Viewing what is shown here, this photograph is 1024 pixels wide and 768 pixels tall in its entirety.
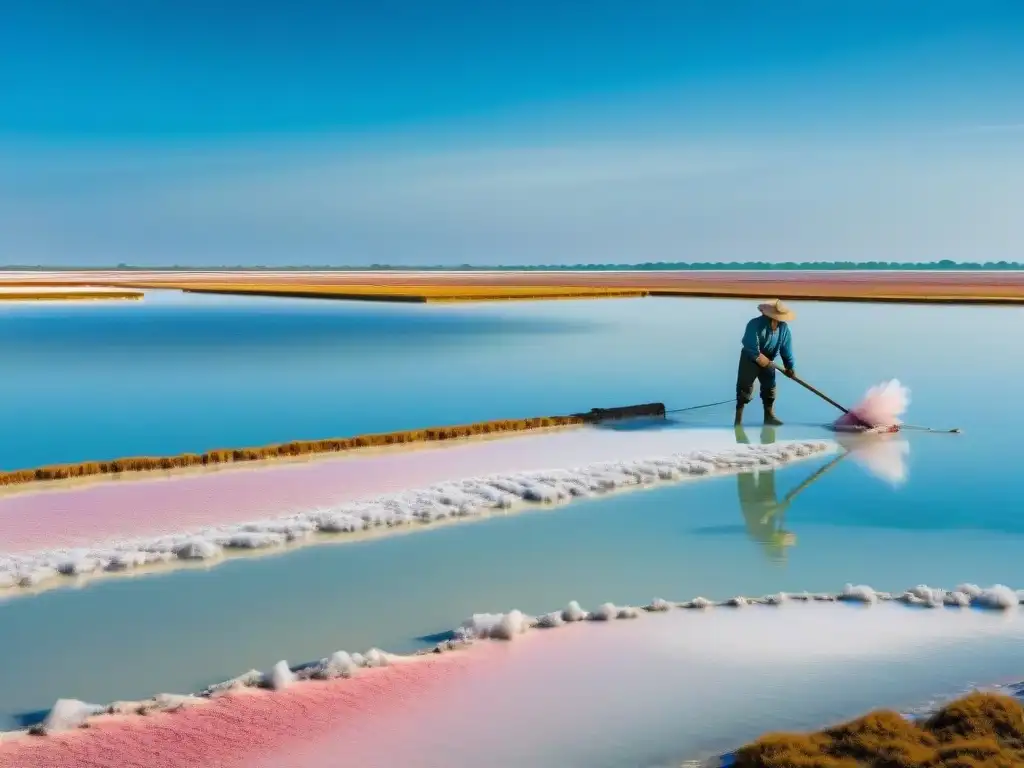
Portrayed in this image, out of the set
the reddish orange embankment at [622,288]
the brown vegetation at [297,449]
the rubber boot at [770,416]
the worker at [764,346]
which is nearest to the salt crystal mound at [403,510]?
the worker at [764,346]

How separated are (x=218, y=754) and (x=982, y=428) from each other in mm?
7765

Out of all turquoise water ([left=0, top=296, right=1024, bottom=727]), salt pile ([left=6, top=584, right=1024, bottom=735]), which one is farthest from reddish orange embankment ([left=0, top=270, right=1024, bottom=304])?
salt pile ([left=6, top=584, right=1024, bottom=735])

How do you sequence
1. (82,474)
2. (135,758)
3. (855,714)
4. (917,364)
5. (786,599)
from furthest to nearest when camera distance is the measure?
(917,364)
(82,474)
(786,599)
(855,714)
(135,758)

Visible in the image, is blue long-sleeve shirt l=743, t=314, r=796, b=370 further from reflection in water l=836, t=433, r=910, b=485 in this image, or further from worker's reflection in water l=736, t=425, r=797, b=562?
worker's reflection in water l=736, t=425, r=797, b=562

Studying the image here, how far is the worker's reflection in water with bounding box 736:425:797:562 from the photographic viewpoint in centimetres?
542

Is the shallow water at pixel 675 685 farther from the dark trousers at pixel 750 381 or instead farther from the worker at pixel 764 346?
the dark trousers at pixel 750 381

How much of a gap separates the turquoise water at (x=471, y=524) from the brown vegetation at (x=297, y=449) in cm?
87

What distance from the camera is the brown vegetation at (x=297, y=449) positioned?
686 cm

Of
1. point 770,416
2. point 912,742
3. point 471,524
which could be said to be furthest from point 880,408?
point 912,742

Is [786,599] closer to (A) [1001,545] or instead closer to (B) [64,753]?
(A) [1001,545]

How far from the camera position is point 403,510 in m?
5.96

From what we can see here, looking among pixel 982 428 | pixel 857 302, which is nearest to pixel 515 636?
pixel 982 428

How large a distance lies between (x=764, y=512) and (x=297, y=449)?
11.1ft

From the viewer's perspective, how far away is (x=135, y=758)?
3.01 meters
